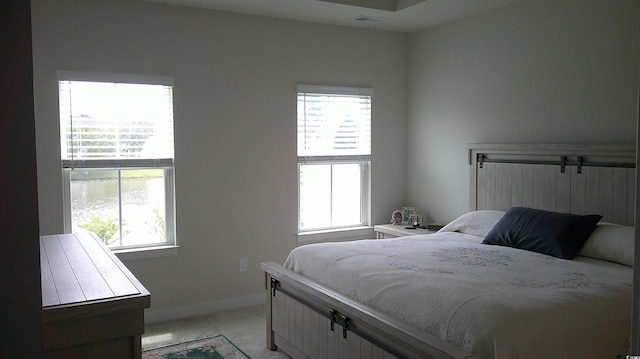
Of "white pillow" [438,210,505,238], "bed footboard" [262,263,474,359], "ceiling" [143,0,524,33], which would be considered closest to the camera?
"bed footboard" [262,263,474,359]

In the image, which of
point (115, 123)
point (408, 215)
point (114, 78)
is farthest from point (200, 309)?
point (408, 215)

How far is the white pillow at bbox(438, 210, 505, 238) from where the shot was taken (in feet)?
13.6

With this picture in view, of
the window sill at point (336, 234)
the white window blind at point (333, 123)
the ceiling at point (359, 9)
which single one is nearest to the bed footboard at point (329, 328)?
the window sill at point (336, 234)

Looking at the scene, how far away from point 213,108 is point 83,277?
112 inches

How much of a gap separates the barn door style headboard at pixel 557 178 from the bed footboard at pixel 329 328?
196 cm

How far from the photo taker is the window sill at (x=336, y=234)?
16.7ft

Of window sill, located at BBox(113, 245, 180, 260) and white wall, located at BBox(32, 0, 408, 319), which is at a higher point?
white wall, located at BBox(32, 0, 408, 319)

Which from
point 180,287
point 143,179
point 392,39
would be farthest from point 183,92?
point 392,39

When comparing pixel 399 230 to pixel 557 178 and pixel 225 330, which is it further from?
pixel 225 330

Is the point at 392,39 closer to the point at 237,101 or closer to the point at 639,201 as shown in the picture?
the point at 237,101

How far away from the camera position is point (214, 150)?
15.1 feet

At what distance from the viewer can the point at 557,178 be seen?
4035 millimetres

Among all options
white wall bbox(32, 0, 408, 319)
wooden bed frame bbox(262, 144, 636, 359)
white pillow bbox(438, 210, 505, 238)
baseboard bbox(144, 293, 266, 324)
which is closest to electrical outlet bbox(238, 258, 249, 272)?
white wall bbox(32, 0, 408, 319)

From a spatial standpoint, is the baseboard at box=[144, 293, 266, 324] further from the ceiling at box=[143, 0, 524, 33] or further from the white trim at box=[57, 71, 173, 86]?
the ceiling at box=[143, 0, 524, 33]
